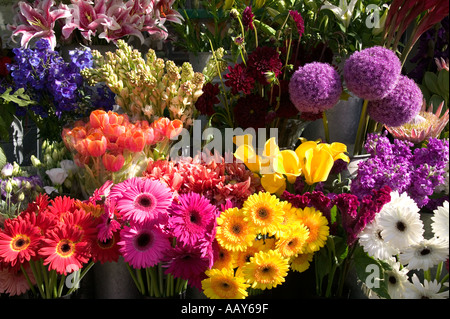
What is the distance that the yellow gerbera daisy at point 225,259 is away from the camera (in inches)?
31.4

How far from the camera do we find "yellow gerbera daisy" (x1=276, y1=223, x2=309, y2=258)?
783mm

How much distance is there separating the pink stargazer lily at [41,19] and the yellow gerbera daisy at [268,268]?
823 millimetres

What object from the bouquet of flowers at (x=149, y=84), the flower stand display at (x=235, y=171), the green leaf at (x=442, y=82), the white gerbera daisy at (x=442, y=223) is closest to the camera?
the white gerbera daisy at (x=442, y=223)

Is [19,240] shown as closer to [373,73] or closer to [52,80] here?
[52,80]

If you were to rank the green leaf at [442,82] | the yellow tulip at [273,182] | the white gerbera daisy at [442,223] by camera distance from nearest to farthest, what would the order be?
1. the white gerbera daisy at [442,223]
2. the yellow tulip at [273,182]
3. the green leaf at [442,82]

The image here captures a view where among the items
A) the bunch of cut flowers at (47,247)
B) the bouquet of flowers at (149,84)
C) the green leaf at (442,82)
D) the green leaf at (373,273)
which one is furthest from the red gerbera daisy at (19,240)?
the green leaf at (442,82)

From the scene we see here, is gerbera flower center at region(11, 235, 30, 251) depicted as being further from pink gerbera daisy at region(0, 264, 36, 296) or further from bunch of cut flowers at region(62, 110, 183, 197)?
bunch of cut flowers at region(62, 110, 183, 197)

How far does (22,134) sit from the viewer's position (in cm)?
135

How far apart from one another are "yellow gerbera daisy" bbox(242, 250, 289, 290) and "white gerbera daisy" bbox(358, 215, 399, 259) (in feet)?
0.48

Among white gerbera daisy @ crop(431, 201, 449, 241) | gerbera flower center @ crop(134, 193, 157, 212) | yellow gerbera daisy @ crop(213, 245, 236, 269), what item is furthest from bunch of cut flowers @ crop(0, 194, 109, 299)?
white gerbera daisy @ crop(431, 201, 449, 241)

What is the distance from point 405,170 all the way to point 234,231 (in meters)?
0.35

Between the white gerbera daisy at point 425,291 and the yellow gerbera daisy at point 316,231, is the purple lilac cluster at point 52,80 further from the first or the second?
the white gerbera daisy at point 425,291
